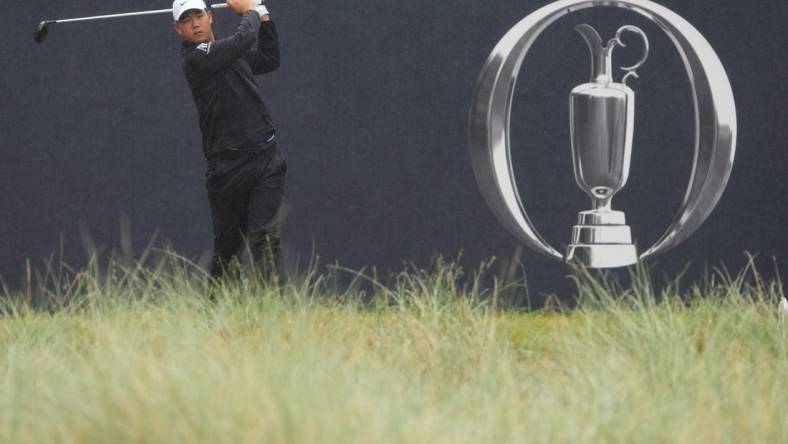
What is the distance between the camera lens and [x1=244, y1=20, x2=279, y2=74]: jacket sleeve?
4.93 metres

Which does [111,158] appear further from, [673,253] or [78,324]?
[673,253]

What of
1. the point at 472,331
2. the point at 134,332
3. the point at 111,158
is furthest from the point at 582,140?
the point at 111,158

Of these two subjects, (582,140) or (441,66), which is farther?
(441,66)

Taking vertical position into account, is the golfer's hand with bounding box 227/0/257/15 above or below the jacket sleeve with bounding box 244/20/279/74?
above

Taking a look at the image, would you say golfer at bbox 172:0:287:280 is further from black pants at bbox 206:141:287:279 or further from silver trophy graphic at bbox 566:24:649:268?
silver trophy graphic at bbox 566:24:649:268

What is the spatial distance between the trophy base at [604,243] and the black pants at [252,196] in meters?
1.41

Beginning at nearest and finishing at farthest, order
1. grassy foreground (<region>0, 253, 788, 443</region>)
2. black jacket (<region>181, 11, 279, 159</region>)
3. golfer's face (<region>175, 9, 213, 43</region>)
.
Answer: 1. grassy foreground (<region>0, 253, 788, 443</region>)
2. black jacket (<region>181, 11, 279, 159</region>)
3. golfer's face (<region>175, 9, 213, 43</region>)

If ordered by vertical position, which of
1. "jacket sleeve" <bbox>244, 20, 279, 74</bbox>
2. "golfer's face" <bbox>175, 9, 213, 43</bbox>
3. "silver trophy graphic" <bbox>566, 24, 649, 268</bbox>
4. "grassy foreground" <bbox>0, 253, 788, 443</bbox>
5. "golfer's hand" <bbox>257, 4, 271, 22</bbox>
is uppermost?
"golfer's hand" <bbox>257, 4, 271, 22</bbox>

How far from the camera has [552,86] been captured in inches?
221

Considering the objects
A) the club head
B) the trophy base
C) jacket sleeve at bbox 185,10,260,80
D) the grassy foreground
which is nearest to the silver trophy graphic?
the trophy base

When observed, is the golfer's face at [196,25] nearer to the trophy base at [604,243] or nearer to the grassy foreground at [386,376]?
the grassy foreground at [386,376]

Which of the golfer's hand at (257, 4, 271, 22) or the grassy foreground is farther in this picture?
the golfer's hand at (257, 4, 271, 22)

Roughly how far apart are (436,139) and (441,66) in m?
0.39

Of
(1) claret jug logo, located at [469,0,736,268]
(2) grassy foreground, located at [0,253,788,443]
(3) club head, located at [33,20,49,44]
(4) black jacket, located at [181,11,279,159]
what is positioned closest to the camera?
(2) grassy foreground, located at [0,253,788,443]
